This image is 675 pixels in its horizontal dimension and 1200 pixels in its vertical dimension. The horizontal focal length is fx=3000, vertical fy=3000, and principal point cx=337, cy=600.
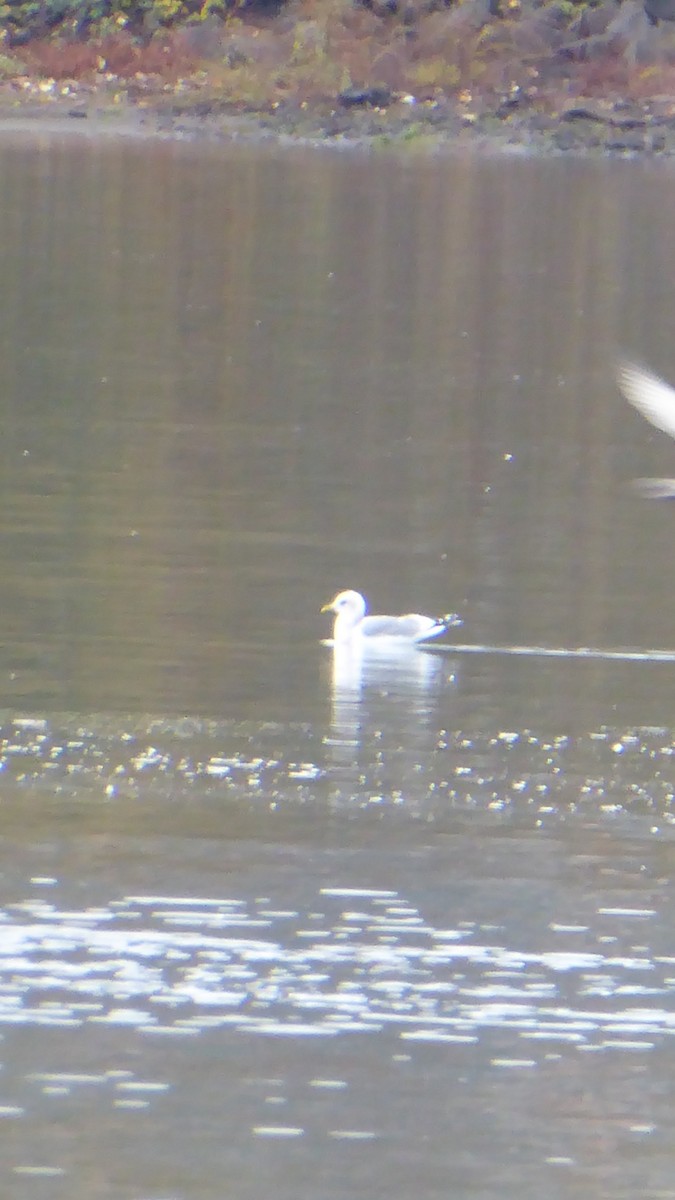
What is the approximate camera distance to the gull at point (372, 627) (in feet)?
39.1

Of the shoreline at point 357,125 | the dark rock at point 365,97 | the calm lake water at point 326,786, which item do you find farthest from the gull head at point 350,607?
the dark rock at point 365,97

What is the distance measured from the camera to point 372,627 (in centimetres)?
1192

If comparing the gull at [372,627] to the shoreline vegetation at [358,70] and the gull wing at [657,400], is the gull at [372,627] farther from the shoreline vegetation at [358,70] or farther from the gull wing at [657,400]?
the shoreline vegetation at [358,70]

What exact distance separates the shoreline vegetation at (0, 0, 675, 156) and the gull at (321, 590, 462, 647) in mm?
37233

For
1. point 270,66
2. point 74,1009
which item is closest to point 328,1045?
point 74,1009

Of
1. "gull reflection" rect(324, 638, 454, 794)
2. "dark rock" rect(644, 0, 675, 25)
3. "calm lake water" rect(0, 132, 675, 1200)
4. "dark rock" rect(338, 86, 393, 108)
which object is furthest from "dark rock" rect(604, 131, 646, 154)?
"gull reflection" rect(324, 638, 454, 794)

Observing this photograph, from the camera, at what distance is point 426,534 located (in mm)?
14984

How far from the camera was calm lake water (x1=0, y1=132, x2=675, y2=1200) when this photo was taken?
670cm

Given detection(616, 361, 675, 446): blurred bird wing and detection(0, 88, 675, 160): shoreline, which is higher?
detection(0, 88, 675, 160): shoreline

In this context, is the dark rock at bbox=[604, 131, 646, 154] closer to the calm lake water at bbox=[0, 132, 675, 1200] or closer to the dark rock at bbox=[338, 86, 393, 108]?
the dark rock at bbox=[338, 86, 393, 108]

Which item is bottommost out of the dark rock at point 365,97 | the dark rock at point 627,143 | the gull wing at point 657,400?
the gull wing at point 657,400

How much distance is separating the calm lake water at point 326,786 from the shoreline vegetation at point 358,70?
26552 millimetres

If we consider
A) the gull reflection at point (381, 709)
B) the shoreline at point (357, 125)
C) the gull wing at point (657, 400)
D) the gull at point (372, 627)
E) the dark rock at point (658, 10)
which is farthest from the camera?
the dark rock at point (658, 10)

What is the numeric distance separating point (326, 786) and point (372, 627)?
93.0 inches
